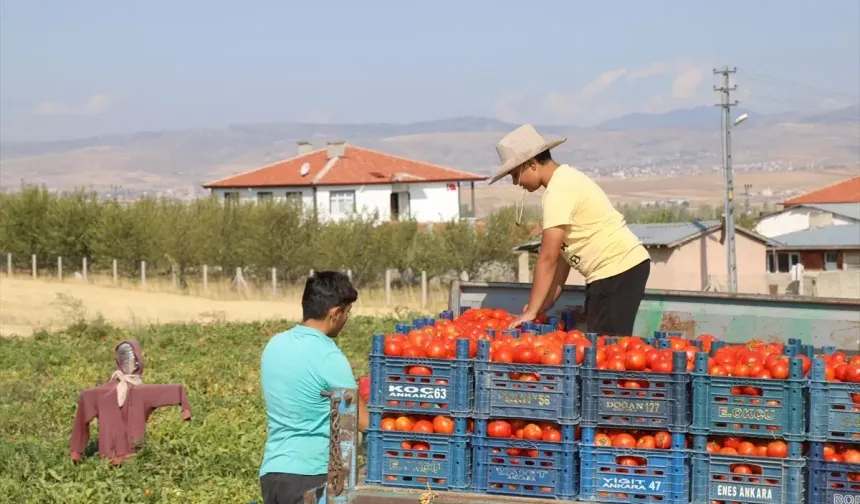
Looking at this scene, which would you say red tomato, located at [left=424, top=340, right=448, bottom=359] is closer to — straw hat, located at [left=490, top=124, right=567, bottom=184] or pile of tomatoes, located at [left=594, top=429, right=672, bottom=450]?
pile of tomatoes, located at [left=594, top=429, right=672, bottom=450]

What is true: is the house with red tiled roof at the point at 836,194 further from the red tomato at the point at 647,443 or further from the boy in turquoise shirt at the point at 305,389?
the boy in turquoise shirt at the point at 305,389

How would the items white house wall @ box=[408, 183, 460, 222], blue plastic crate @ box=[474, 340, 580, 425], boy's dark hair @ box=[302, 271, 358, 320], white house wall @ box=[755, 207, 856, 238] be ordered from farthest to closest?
1. white house wall @ box=[408, 183, 460, 222]
2. white house wall @ box=[755, 207, 856, 238]
3. boy's dark hair @ box=[302, 271, 358, 320]
4. blue plastic crate @ box=[474, 340, 580, 425]

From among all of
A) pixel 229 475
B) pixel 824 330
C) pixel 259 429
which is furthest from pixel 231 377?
pixel 824 330

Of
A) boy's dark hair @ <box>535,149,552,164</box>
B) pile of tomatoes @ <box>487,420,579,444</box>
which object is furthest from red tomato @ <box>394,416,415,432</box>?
boy's dark hair @ <box>535,149,552,164</box>

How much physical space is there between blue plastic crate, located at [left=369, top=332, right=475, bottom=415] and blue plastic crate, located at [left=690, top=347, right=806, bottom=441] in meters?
1.04

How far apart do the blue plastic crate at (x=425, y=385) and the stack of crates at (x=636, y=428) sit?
21.6 inches

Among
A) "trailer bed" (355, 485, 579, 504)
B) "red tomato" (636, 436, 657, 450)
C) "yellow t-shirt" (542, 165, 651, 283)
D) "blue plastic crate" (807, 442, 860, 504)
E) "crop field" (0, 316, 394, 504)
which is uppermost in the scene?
"yellow t-shirt" (542, 165, 651, 283)

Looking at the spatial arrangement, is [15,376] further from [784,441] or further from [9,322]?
[9,322]

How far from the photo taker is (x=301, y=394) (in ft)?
18.8

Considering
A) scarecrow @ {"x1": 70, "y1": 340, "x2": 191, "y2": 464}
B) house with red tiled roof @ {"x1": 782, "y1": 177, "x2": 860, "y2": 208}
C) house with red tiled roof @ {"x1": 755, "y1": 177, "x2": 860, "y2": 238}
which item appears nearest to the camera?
scarecrow @ {"x1": 70, "y1": 340, "x2": 191, "y2": 464}

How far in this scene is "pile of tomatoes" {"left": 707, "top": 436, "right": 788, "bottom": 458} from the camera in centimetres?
540

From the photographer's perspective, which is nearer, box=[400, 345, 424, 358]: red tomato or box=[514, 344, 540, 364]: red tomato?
box=[514, 344, 540, 364]: red tomato

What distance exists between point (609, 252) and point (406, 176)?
2630 inches

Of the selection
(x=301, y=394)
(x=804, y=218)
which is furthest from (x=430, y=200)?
(x=301, y=394)
